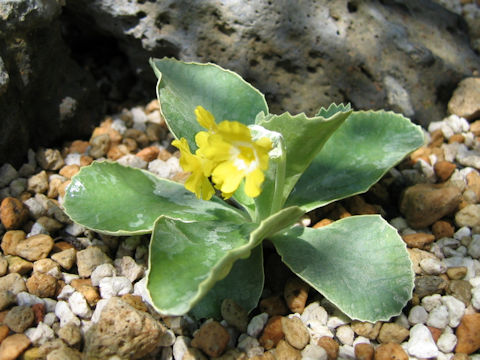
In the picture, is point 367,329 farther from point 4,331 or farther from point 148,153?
point 148,153

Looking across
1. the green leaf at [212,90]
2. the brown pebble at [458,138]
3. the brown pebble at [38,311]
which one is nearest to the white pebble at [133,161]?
the green leaf at [212,90]

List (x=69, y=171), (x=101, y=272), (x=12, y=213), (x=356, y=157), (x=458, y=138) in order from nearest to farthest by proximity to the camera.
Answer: (x=101, y=272) < (x=12, y=213) < (x=356, y=157) < (x=69, y=171) < (x=458, y=138)

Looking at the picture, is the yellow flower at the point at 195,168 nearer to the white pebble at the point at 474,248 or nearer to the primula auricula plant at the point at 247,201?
the primula auricula plant at the point at 247,201

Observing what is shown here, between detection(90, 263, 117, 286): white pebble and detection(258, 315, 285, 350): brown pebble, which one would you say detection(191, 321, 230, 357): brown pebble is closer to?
detection(258, 315, 285, 350): brown pebble

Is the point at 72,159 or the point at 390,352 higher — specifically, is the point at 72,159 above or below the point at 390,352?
above

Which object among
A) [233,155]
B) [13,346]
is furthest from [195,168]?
[13,346]

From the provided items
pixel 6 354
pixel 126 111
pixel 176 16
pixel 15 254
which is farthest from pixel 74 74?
pixel 6 354
